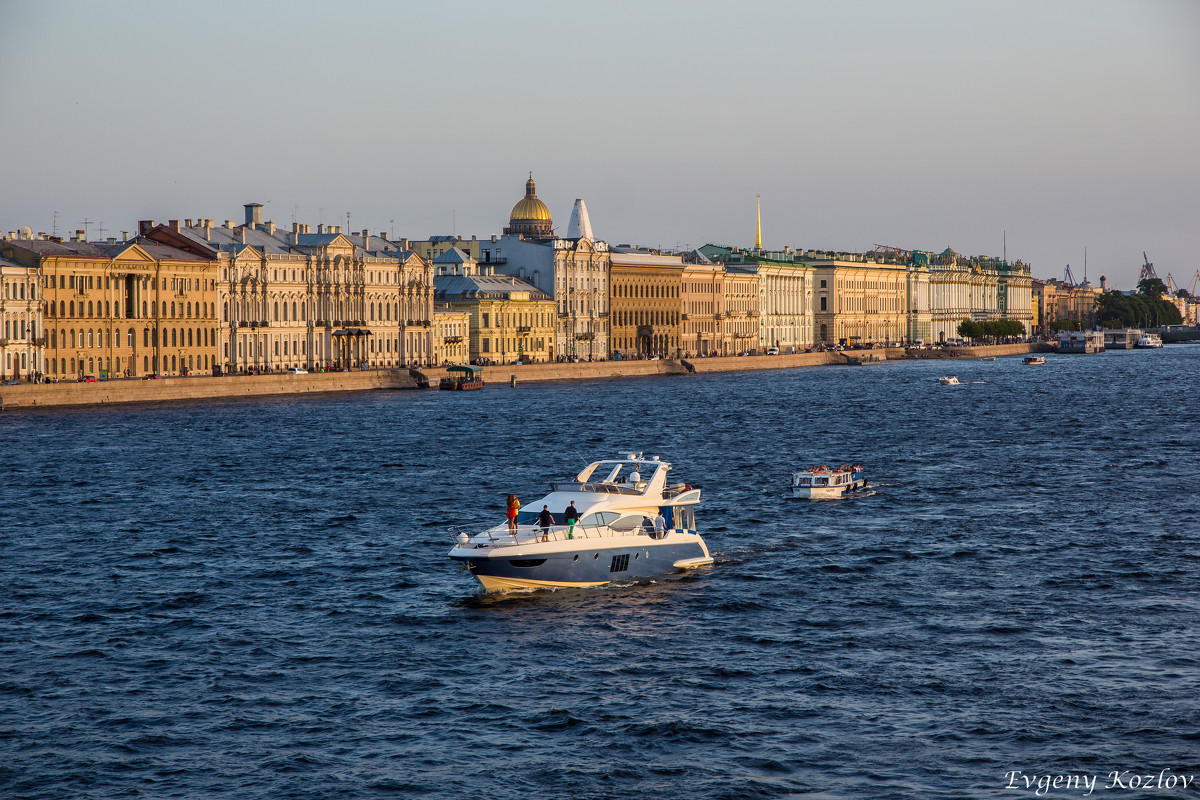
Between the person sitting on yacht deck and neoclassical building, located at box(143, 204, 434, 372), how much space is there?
6713 centimetres

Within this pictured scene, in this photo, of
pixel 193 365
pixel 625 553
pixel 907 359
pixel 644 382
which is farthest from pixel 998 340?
pixel 625 553

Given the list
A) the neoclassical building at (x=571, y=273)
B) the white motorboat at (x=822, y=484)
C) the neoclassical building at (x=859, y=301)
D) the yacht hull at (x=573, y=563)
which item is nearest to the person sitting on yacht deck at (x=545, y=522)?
the yacht hull at (x=573, y=563)

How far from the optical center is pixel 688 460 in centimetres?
5084

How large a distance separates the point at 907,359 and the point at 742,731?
155m

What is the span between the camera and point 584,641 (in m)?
23.6

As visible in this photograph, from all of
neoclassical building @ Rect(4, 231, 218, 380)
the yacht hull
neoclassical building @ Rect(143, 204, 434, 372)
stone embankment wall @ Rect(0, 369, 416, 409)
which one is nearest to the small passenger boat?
stone embankment wall @ Rect(0, 369, 416, 409)

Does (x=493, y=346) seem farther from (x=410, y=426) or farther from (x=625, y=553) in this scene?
(x=625, y=553)

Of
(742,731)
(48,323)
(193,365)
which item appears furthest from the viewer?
(193,365)

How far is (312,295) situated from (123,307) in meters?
16.1

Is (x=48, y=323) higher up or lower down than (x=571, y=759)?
Answer: higher up

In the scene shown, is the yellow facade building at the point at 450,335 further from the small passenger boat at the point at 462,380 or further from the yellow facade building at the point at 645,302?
the yellow facade building at the point at 645,302

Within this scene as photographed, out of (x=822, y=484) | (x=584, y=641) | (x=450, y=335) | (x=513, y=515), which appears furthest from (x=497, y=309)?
(x=584, y=641)

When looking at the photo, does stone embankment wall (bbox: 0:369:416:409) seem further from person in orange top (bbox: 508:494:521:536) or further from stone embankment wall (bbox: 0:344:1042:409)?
person in orange top (bbox: 508:494:521:536)

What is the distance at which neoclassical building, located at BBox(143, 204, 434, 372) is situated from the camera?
92625mm
